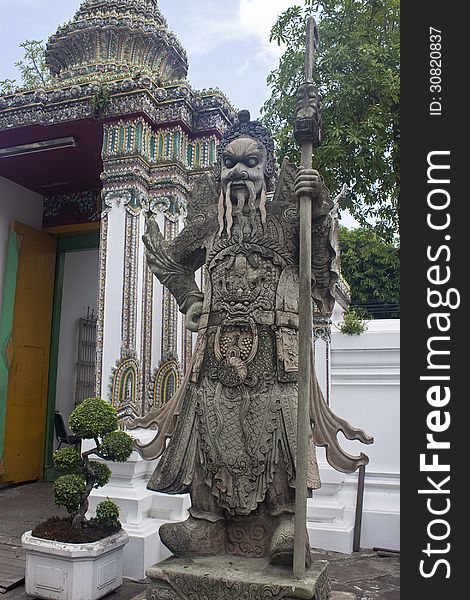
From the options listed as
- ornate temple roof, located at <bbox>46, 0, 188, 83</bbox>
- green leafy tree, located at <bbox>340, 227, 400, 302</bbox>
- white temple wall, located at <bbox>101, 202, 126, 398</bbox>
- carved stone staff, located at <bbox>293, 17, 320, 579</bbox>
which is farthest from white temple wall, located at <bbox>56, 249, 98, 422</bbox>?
green leafy tree, located at <bbox>340, 227, 400, 302</bbox>

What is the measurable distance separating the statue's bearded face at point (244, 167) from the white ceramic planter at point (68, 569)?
2593 millimetres

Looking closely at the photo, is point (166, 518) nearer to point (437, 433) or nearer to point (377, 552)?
point (377, 552)

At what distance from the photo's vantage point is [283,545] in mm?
3041

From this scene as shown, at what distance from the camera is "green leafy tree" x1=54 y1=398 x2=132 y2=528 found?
4121 millimetres

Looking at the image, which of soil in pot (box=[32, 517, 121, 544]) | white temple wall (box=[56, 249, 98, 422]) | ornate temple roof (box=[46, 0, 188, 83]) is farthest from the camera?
white temple wall (box=[56, 249, 98, 422])

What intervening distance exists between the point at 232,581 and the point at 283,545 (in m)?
0.32

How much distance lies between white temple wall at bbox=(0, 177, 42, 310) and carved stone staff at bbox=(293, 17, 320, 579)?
5.52 m

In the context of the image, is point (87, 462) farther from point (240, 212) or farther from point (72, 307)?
point (72, 307)

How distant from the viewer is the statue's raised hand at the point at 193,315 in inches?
145

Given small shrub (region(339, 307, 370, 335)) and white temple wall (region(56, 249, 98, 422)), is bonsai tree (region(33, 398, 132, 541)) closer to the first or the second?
small shrub (region(339, 307, 370, 335))

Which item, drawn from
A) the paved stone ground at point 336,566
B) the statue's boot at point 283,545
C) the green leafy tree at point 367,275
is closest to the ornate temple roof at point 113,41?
the paved stone ground at point 336,566

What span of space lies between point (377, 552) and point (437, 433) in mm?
2850

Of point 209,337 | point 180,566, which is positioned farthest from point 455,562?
point 209,337

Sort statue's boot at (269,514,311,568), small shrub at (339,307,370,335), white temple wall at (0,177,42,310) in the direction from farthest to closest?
white temple wall at (0,177,42,310) → small shrub at (339,307,370,335) → statue's boot at (269,514,311,568)
